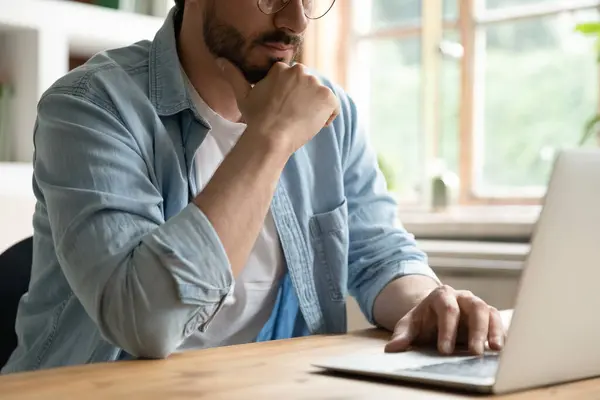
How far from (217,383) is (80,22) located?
72.5 inches

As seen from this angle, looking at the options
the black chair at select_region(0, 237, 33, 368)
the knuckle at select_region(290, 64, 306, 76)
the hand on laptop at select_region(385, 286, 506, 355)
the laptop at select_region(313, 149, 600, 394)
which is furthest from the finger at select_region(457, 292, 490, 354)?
the black chair at select_region(0, 237, 33, 368)

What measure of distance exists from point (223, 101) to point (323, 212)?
26 centimetres

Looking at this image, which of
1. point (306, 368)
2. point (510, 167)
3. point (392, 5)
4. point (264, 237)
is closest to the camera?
point (306, 368)

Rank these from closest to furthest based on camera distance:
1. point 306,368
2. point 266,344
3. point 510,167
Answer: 1. point 306,368
2. point 266,344
3. point 510,167

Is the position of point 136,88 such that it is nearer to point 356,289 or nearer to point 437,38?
point 356,289

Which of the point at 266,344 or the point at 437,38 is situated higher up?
the point at 437,38

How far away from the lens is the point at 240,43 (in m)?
1.50

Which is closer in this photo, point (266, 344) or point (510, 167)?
point (266, 344)

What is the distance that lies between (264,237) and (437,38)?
1.76m

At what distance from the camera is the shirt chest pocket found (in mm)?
1512

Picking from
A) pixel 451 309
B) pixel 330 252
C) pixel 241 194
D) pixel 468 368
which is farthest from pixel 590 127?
pixel 468 368

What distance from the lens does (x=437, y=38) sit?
3035 millimetres

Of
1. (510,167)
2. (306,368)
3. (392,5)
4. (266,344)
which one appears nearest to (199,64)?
(266,344)

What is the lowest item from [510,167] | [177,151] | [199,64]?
[510,167]
